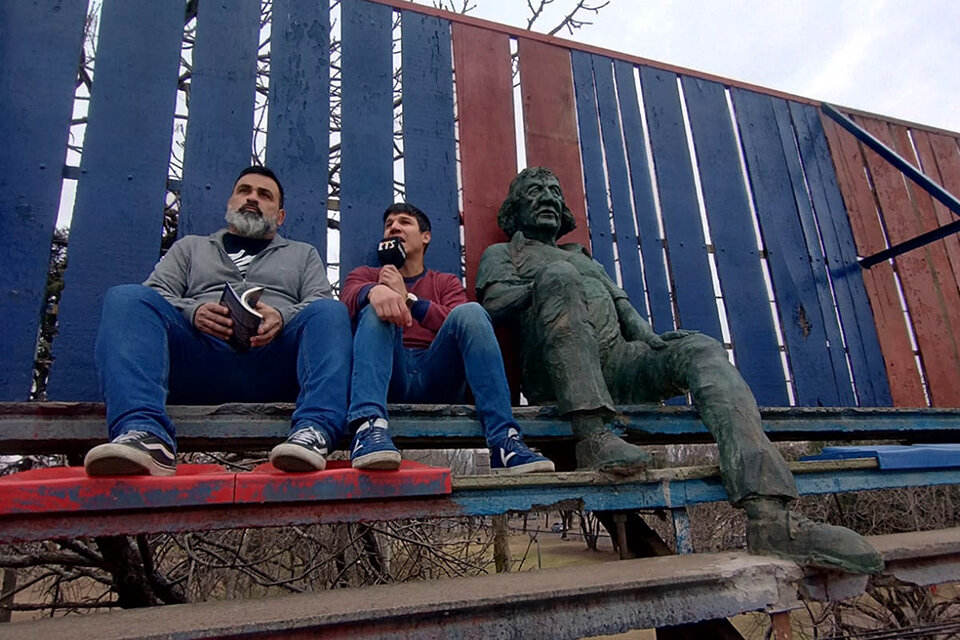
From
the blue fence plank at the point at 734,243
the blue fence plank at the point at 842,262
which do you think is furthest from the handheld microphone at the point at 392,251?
the blue fence plank at the point at 842,262

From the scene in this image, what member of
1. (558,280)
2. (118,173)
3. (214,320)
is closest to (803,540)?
(558,280)

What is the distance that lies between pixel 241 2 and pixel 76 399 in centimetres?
210

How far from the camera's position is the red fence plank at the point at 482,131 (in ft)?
9.96

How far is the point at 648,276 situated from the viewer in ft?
10.8

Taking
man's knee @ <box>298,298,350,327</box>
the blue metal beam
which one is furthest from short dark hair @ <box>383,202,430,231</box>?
the blue metal beam

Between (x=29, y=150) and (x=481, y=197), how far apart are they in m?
2.02

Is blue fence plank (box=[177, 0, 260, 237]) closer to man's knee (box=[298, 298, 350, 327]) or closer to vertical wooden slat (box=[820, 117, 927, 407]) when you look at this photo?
man's knee (box=[298, 298, 350, 327])

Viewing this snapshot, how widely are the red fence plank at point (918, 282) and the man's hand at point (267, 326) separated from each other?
404cm

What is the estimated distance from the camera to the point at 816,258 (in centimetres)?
373

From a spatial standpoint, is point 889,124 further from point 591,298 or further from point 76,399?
point 76,399

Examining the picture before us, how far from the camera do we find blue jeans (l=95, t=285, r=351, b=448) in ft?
4.72

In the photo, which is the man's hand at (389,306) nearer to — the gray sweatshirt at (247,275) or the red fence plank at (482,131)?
the gray sweatshirt at (247,275)

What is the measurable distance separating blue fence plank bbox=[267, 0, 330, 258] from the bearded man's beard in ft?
1.13

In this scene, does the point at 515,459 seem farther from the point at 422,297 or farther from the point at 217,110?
the point at 217,110
